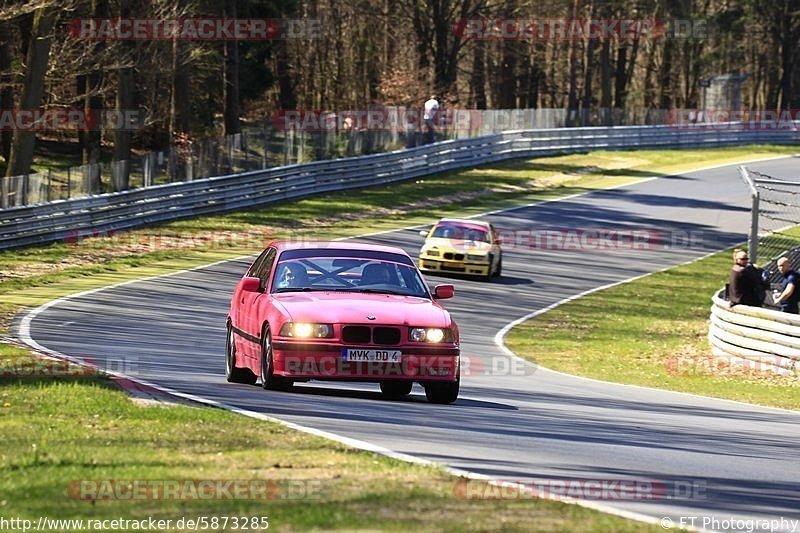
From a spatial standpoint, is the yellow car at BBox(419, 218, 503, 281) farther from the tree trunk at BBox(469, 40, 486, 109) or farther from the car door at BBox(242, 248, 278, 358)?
the tree trunk at BBox(469, 40, 486, 109)

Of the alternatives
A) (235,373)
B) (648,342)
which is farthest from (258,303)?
(648,342)

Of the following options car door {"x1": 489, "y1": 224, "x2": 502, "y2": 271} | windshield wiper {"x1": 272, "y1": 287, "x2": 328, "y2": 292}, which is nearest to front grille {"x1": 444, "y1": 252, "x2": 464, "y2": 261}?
car door {"x1": 489, "y1": 224, "x2": 502, "y2": 271}

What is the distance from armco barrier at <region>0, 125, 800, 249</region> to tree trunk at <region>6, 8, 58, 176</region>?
120 inches

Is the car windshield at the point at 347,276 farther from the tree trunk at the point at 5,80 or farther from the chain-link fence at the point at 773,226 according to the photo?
the tree trunk at the point at 5,80

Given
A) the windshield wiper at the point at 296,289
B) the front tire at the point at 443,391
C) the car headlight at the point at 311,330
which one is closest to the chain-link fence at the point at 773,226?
the front tire at the point at 443,391

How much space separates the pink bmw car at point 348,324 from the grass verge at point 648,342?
20.3 ft

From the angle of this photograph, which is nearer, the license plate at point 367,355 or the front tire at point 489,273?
the license plate at point 367,355

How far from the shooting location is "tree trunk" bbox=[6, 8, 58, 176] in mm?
34188

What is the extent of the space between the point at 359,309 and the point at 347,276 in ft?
3.23

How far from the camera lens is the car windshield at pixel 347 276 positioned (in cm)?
1383

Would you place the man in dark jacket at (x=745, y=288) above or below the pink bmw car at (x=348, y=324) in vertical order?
below

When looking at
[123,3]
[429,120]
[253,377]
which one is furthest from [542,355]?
[429,120]

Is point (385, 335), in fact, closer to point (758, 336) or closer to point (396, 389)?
point (396, 389)

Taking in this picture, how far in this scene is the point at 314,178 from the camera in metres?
43.2
